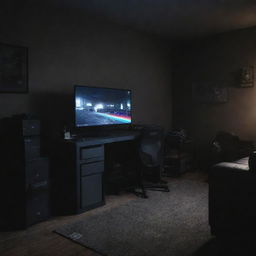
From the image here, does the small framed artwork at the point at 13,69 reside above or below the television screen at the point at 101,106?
above

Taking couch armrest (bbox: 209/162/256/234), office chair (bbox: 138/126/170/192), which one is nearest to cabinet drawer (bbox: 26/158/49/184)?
office chair (bbox: 138/126/170/192)

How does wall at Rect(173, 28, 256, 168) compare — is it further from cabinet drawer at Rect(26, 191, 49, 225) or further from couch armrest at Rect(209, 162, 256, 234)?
cabinet drawer at Rect(26, 191, 49, 225)

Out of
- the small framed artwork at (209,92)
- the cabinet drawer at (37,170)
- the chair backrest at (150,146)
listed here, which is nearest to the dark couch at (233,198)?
the chair backrest at (150,146)

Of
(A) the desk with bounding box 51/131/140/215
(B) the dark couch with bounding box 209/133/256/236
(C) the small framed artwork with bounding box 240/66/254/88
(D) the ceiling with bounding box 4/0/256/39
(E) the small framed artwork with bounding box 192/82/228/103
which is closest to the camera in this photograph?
(B) the dark couch with bounding box 209/133/256/236

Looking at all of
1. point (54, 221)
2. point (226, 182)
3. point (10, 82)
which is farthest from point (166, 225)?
point (10, 82)

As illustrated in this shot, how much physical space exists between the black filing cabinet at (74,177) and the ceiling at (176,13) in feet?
6.12

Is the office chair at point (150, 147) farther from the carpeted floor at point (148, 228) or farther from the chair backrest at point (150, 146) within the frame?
the carpeted floor at point (148, 228)

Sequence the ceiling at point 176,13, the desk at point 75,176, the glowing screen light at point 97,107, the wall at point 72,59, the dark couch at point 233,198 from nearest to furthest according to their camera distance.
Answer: the dark couch at point 233,198, the desk at point 75,176, the wall at point 72,59, the ceiling at point 176,13, the glowing screen light at point 97,107

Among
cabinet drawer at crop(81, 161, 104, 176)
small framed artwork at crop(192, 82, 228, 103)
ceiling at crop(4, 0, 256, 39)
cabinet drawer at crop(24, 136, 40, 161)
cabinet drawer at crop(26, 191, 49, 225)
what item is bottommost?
cabinet drawer at crop(26, 191, 49, 225)

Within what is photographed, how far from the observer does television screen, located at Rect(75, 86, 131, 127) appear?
136 inches

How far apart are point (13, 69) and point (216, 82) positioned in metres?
3.53

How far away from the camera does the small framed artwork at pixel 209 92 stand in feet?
16.3

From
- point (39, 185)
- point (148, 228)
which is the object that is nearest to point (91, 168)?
point (39, 185)

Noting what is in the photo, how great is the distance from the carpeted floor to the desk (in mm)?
258
